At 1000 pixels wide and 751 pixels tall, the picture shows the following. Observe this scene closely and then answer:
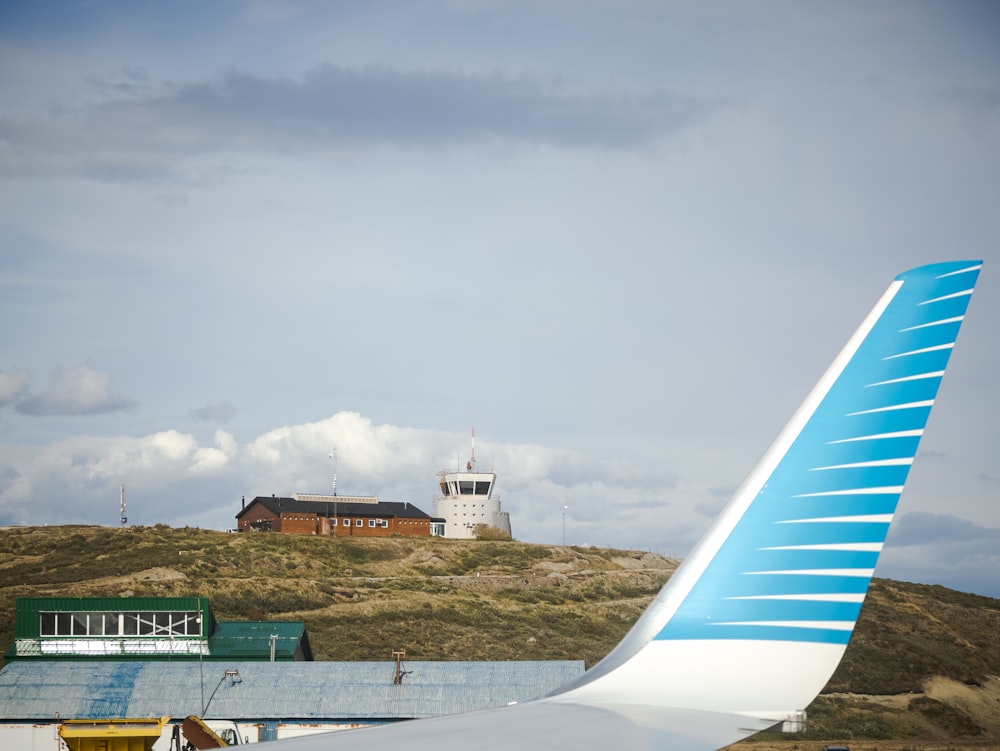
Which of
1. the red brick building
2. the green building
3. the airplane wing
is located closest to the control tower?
the red brick building

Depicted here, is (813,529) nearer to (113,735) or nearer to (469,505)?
(113,735)

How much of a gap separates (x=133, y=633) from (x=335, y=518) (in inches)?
3170

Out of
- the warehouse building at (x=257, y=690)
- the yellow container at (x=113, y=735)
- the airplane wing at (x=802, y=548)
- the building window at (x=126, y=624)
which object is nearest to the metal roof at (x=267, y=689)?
the warehouse building at (x=257, y=690)

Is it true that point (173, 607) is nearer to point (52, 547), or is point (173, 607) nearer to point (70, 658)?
point (70, 658)

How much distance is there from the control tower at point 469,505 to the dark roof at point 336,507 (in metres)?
5.36

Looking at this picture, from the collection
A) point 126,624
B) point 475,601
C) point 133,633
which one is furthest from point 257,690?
point 475,601

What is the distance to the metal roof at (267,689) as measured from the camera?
43062 mm

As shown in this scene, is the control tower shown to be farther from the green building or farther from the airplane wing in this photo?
the airplane wing

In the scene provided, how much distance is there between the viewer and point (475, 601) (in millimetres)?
92062

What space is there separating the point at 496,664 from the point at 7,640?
38.7 meters

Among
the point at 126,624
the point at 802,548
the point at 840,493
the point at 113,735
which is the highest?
the point at 840,493

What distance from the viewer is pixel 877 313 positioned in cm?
907

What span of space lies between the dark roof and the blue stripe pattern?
128 metres

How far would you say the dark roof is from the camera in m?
135
